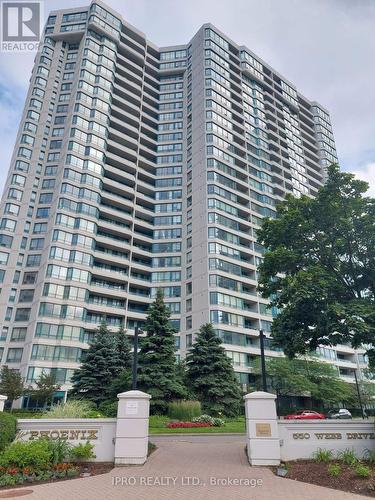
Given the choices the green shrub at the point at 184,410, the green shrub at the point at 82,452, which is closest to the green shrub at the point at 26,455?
the green shrub at the point at 82,452

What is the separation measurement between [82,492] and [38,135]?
63.7 metres

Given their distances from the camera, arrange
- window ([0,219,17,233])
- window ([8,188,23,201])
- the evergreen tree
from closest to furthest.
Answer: the evergreen tree < window ([0,219,17,233]) < window ([8,188,23,201])

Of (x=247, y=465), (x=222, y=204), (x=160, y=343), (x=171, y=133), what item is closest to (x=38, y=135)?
(x=171, y=133)

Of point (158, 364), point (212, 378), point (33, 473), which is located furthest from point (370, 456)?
point (212, 378)

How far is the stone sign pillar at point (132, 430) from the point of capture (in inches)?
486

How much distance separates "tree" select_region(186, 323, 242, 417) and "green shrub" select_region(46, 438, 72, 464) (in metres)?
21.0

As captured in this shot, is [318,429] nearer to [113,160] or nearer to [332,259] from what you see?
[332,259]

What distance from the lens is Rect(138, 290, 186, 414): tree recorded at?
28641mm

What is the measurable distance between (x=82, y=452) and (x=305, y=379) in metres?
35.9

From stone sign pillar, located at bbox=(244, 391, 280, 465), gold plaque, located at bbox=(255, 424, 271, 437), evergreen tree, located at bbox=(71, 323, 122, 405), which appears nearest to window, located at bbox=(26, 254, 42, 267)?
evergreen tree, located at bbox=(71, 323, 122, 405)

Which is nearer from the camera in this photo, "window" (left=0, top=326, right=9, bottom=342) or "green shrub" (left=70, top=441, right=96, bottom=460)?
"green shrub" (left=70, top=441, right=96, bottom=460)

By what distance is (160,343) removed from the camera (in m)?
31.0

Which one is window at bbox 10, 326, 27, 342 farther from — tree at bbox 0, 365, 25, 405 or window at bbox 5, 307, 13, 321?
tree at bbox 0, 365, 25, 405

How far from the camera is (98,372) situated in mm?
33031
